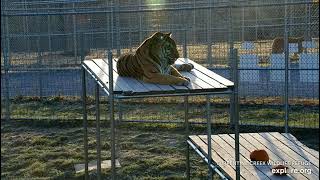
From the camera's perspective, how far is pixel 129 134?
855 centimetres

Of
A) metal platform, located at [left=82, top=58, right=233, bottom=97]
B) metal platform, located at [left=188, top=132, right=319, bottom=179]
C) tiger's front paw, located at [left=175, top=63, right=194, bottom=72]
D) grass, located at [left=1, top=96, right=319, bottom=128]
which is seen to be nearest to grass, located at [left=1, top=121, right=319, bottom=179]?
grass, located at [left=1, top=96, right=319, bottom=128]

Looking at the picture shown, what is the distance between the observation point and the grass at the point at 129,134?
6629 millimetres

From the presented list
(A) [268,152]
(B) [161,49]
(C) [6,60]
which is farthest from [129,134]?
(B) [161,49]

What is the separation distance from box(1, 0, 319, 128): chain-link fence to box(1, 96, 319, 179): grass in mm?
40

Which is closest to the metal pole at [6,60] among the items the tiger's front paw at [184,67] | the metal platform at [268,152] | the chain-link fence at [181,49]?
the chain-link fence at [181,49]

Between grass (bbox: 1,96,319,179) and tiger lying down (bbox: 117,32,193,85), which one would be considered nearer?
tiger lying down (bbox: 117,32,193,85)

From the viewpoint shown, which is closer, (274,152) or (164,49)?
(164,49)

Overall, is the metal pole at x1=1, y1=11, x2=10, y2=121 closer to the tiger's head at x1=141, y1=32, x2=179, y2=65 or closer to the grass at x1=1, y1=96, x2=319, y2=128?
the grass at x1=1, y1=96, x2=319, y2=128

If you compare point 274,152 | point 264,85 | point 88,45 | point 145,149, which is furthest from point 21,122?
point 274,152

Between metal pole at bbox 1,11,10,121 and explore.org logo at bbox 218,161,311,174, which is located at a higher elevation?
metal pole at bbox 1,11,10,121

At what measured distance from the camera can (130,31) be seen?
30.7 feet

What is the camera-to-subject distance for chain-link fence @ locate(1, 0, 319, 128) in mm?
9156

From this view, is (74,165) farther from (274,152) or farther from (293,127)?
(293,127)

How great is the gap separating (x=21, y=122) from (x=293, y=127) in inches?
177
